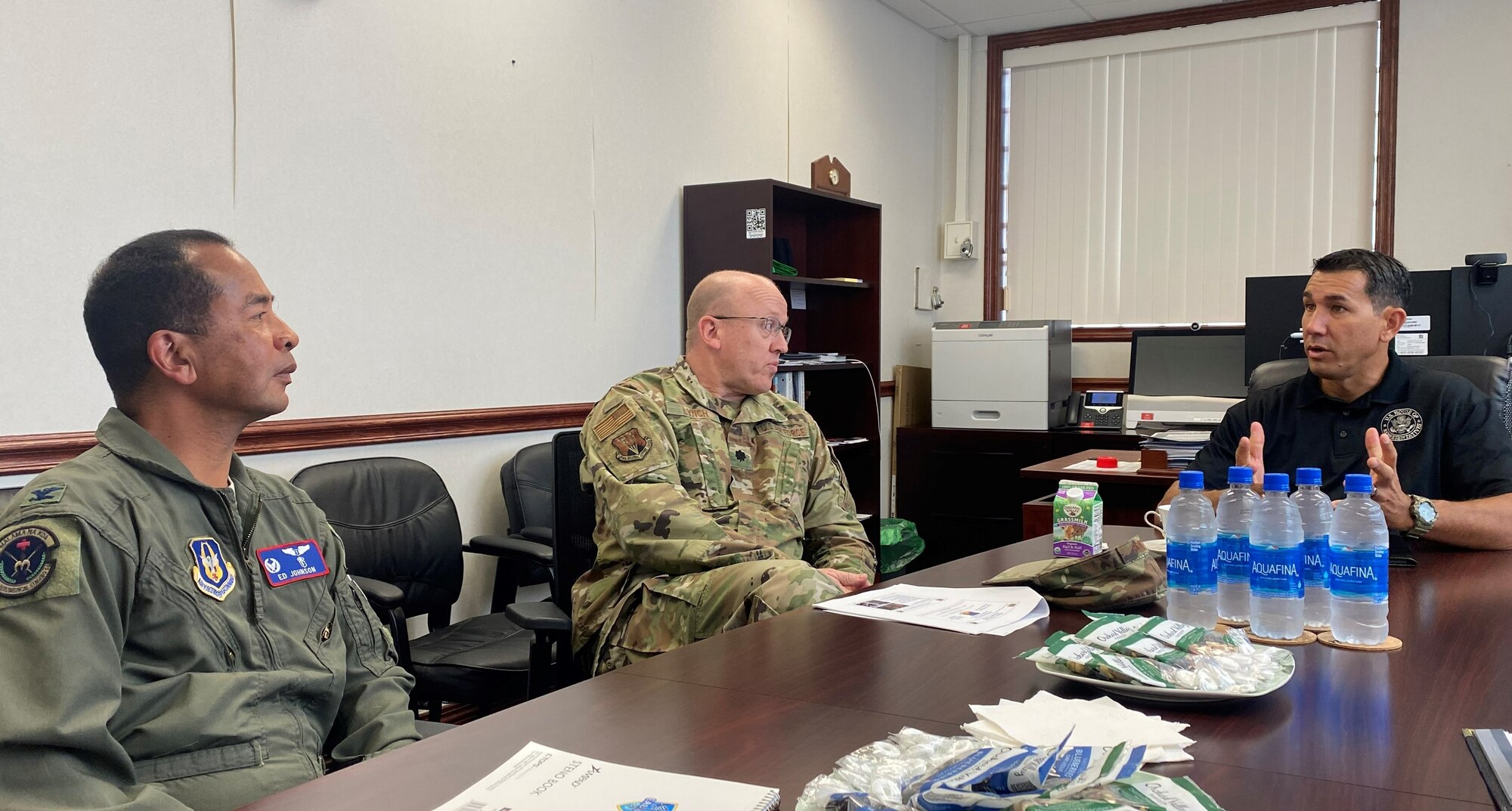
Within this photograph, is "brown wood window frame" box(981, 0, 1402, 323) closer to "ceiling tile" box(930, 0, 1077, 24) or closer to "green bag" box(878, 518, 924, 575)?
"ceiling tile" box(930, 0, 1077, 24)

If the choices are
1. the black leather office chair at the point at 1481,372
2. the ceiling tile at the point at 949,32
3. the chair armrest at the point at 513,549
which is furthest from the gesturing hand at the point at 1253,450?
the ceiling tile at the point at 949,32

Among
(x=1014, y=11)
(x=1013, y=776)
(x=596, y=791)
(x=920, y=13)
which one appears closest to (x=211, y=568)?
(x=596, y=791)

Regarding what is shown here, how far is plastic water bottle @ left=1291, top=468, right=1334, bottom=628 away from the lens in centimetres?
150

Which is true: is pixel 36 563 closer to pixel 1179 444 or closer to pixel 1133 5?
pixel 1179 444

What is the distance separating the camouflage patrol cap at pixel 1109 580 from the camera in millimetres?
1598

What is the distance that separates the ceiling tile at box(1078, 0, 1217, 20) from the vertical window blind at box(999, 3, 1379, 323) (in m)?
0.12

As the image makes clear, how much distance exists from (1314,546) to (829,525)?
44.6 inches

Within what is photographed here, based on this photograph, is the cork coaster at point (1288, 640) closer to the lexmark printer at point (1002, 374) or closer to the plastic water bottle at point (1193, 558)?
the plastic water bottle at point (1193, 558)

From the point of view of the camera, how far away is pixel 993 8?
17.5 ft

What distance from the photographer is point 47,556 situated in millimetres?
1104

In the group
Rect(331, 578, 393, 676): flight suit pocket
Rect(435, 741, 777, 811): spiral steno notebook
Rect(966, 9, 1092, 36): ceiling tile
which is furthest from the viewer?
Rect(966, 9, 1092, 36): ceiling tile

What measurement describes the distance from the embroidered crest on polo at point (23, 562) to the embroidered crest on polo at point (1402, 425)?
233 cm

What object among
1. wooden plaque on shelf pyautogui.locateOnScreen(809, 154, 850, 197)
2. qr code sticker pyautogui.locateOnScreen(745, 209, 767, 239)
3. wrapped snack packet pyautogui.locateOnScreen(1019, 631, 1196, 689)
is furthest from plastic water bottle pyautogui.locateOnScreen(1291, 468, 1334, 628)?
wooden plaque on shelf pyautogui.locateOnScreen(809, 154, 850, 197)

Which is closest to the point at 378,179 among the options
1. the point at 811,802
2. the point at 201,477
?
the point at 201,477
